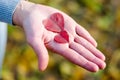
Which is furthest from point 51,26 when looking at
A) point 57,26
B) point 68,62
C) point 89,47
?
Answer: point 68,62

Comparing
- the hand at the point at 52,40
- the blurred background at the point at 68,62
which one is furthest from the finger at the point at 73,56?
the blurred background at the point at 68,62

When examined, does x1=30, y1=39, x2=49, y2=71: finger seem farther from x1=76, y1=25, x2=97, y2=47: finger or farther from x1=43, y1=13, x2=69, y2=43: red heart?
x1=76, y1=25, x2=97, y2=47: finger

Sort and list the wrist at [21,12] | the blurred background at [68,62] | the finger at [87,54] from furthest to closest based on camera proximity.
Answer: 1. the blurred background at [68,62]
2. the wrist at [21,12]
3. the finger at [87,54]

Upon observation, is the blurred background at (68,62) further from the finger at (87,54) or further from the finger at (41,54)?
the finger at (41,54)

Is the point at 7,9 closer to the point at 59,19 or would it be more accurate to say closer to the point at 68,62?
the point at 59,19

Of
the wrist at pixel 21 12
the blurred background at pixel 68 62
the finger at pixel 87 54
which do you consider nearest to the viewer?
the finger at pixel 87 54

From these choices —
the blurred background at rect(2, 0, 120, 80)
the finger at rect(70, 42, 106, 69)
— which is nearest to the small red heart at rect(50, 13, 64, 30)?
the finger at rect(70, 42, 106, 69)
